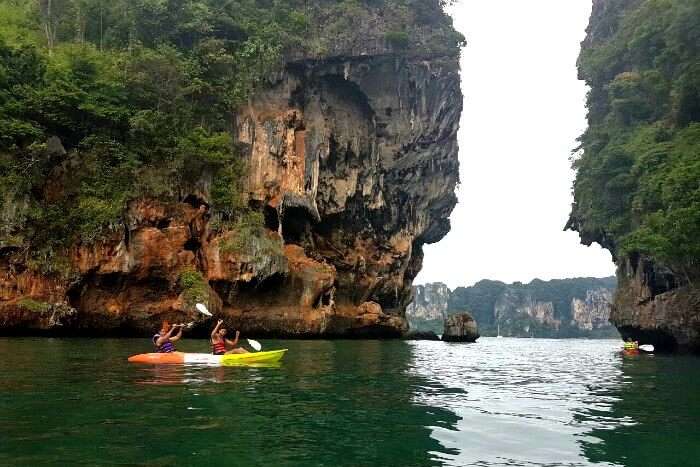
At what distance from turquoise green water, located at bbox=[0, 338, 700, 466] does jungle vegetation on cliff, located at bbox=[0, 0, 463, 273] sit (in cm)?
1589

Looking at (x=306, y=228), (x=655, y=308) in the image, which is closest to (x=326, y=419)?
(x=655, y=308)

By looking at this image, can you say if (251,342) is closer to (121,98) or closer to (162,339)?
(162,339)

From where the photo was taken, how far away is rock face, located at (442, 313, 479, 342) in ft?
175

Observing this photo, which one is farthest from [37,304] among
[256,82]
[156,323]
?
[256,82]

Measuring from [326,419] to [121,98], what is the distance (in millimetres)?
28035

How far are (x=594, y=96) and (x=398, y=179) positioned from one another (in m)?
18.0

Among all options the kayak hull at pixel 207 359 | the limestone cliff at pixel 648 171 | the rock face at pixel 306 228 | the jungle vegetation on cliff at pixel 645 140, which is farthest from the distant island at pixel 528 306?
the kayak hull at pixel 207 359

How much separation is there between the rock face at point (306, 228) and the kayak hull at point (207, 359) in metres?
12.9

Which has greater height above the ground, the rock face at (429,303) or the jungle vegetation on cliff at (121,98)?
the jungle vegetation on cliff at (121,98)

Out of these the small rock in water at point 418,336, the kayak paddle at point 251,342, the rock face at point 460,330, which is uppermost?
the kayak paddle at point 251,342

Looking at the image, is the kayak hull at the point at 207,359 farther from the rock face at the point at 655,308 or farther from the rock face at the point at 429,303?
the rock face at the point at 429,303

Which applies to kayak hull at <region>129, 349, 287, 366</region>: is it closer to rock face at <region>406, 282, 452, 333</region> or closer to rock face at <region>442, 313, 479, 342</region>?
rock face at <region>442, 313, 479, 342</region>

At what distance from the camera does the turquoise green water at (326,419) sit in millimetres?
6113

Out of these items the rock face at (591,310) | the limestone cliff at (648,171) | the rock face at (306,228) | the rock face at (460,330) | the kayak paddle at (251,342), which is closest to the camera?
the kayak paddle at (251,342)
